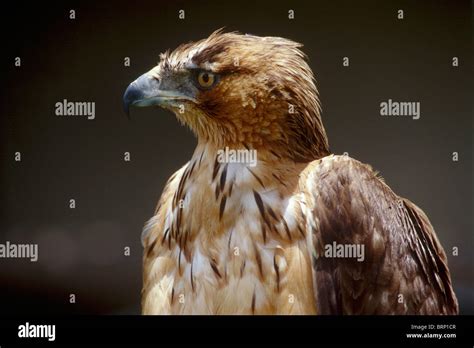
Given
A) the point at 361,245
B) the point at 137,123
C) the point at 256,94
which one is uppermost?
the point at 137,123

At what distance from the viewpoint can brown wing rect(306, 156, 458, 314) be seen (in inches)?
156

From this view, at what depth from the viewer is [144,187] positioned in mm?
6527

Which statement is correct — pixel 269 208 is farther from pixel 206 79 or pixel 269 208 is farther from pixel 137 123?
pixel 137 123

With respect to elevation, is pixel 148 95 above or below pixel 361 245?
above

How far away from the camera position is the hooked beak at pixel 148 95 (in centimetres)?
405

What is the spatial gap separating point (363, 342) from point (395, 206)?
84 centimetres

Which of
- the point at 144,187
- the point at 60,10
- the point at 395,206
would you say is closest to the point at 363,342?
the point at 395,206

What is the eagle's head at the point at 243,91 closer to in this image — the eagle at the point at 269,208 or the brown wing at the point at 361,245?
the eagle at the point at 269,208

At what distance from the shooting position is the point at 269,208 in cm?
399

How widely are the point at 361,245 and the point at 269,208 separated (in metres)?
0.47

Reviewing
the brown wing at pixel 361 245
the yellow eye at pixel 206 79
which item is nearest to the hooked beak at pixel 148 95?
the yellow eye at pixel 206 79

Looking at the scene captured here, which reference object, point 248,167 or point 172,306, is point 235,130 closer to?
point 248,167

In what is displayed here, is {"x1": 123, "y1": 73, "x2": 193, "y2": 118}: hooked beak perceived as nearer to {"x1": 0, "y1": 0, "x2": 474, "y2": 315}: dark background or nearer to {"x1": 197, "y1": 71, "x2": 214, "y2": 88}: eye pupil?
{"x1": 197, "y1": 71, "x2": 214, "y2": 88}: eye pupil

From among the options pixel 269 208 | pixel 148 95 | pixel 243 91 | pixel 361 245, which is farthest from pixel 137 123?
pixel 361 245
